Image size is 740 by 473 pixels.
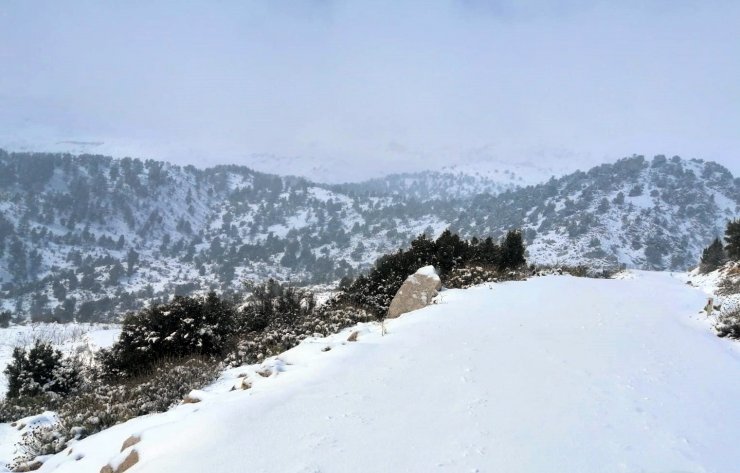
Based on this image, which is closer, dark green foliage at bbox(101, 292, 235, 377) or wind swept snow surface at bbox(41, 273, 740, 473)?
wind swept snow surface at bbox(41, 273, 740, 473)

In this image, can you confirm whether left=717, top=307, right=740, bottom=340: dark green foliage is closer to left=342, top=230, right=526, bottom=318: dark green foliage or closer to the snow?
the snow

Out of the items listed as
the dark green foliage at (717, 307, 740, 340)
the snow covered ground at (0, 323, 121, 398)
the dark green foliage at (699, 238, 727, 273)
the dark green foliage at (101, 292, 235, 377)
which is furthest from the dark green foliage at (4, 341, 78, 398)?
the dark green foliage at (699, 238, 727, 273)

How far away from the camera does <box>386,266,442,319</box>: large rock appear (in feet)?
42.6

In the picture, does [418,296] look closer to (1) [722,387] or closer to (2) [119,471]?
(1) [722,387]

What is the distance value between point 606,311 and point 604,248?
452 feet

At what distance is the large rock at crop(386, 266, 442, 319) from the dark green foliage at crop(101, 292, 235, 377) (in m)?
5.16

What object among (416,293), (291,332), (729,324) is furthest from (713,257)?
(291,332)

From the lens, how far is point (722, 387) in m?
7.02

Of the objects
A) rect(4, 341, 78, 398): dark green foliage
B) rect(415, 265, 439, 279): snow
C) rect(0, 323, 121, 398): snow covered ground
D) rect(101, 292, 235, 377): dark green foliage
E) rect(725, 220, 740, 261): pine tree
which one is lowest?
rect(0, 323, 121, 398): snow covered ground

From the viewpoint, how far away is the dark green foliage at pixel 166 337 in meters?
12.2

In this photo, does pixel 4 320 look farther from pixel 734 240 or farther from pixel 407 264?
pixel 734 240

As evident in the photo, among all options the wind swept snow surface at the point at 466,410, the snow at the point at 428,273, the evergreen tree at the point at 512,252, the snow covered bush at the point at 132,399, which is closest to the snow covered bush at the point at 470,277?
the snow at the point at 428,273

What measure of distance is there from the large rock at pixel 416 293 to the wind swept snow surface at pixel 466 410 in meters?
3.36

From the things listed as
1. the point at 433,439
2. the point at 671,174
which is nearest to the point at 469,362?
the point at 433,439
